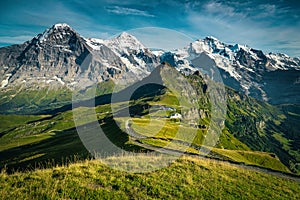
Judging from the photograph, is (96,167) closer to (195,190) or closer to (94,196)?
(94,196)

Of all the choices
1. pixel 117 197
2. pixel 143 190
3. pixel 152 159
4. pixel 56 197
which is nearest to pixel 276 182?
pixel 152 159

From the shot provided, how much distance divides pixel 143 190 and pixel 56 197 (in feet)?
23.6

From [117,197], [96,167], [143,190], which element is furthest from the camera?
[96,167]

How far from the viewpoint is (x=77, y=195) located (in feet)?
59.9

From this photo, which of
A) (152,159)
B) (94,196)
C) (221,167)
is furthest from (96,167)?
(221,167)

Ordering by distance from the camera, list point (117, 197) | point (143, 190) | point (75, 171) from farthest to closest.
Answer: point (75, 171) → point (143, 190) → point (117, 197)

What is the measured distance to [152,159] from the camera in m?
29.5

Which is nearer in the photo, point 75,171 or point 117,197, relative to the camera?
point 117,197

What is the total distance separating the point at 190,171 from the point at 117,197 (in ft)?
34.6

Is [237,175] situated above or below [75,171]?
below

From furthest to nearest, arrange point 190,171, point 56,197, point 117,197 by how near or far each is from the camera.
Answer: point 190,171 < point 117,197 < point 56,197

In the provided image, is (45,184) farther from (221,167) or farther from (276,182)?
(276,182)

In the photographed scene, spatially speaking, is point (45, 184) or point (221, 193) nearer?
point (45, 184)

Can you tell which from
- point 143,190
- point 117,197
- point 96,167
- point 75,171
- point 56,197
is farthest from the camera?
point 96,167
